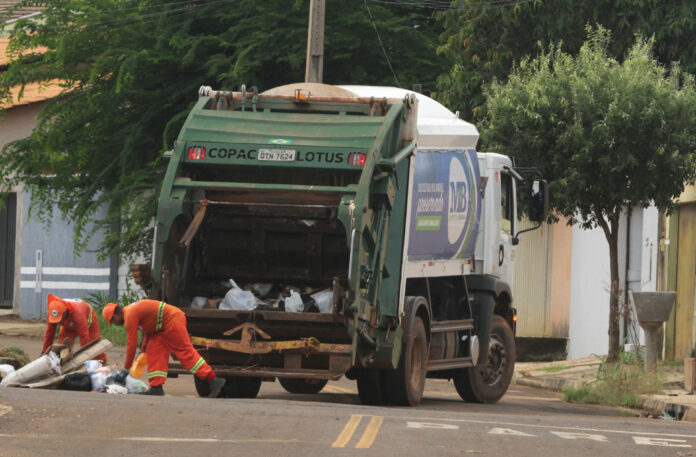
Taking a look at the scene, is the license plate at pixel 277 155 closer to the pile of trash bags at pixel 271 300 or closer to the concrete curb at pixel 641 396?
the pile of trash bags at pixel 271 300

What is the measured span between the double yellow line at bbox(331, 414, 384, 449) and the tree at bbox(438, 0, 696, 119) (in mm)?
A: 12923

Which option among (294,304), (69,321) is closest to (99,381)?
(294,304)

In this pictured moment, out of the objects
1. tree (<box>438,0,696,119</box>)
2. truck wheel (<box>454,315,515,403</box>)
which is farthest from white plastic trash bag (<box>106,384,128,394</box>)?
tree (<box>438,0,696,119</box>)

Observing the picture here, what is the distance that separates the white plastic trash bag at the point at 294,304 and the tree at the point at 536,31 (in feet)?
35.5

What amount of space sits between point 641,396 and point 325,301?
512 cm

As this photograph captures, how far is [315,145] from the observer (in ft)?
44.2

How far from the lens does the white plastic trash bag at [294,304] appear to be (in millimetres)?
13406

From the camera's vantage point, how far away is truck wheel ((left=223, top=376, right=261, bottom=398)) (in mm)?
14992

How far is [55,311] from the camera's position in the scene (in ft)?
51.9

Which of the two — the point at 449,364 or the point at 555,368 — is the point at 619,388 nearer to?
the point at 449,364

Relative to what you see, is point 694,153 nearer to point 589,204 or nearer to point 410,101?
point 589,204

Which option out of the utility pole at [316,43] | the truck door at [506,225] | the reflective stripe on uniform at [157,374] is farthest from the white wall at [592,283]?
the reflective stripe on uniform at [157,374]

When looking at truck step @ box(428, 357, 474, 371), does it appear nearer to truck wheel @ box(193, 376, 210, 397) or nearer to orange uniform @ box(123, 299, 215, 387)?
truck wheel @ box(193, 376, 210, 397)

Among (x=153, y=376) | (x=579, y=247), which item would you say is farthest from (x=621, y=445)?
(x=579, y=247)
